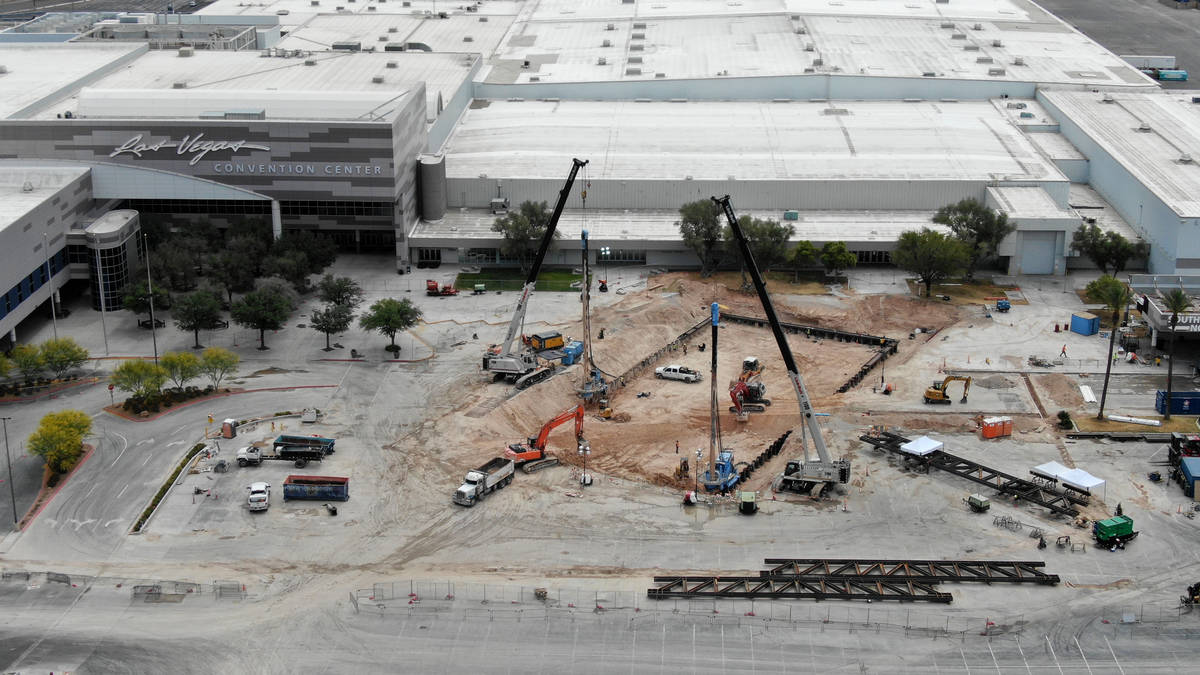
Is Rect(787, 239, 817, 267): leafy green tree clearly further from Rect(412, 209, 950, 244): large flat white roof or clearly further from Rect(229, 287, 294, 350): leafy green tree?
Rect(229, 287, 294, 350): leafy green tree

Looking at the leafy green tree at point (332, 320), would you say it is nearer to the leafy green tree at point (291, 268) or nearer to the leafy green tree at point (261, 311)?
the leafy green tree at point (261, 311)

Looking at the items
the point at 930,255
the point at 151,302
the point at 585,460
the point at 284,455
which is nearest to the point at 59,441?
the point at 284,455

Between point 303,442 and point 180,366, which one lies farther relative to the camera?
point 180,366

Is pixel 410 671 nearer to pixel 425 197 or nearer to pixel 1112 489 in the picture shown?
pixel 1112 489

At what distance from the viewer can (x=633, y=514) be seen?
84.6m

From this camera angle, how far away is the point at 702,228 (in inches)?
5025

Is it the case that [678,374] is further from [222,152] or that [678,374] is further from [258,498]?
[222,152]

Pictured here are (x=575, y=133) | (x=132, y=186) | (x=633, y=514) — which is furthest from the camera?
(x=575, y=133)

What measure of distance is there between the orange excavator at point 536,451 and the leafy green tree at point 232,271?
37932 millimetres

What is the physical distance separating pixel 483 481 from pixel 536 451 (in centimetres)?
574

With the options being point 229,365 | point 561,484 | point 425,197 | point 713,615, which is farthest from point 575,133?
point 713,615

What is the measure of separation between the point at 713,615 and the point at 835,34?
428 ft

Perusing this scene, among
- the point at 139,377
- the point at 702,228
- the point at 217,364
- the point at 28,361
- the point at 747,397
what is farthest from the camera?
the point at 702,228

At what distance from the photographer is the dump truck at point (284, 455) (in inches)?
3533
